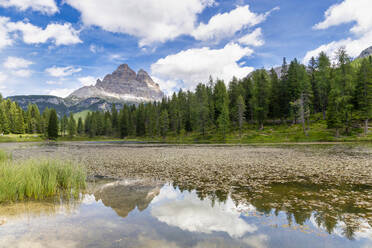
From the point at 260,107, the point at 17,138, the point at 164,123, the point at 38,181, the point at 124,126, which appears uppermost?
the point at 260,107

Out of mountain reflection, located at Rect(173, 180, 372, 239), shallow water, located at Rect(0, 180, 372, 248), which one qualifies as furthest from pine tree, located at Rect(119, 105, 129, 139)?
shallow water, located at Rect(0, 180, 372, 248)

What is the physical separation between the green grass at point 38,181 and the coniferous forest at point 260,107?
214 ft

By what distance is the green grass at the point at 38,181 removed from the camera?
11.1m

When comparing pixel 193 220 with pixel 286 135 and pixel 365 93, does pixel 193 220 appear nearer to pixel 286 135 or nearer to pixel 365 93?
pixel 286 135

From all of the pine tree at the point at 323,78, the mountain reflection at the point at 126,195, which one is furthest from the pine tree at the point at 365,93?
the mountain reflection at the point at 126,195

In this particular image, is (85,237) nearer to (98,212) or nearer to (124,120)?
(98,212)

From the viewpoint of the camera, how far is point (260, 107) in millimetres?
79562

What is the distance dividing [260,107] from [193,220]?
76914mm

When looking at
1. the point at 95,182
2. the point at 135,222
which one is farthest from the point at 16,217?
the point at 95,182

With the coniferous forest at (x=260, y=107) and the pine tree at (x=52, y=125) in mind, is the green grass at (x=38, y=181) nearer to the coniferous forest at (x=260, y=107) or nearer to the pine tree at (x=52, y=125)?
the coniferous forest at (x=260, y=107)

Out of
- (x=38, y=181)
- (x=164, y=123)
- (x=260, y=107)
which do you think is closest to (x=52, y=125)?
(x=164, y=123)

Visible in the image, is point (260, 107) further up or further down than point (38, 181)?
further up

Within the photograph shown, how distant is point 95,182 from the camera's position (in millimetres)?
16359

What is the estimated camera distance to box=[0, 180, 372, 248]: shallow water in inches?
274
